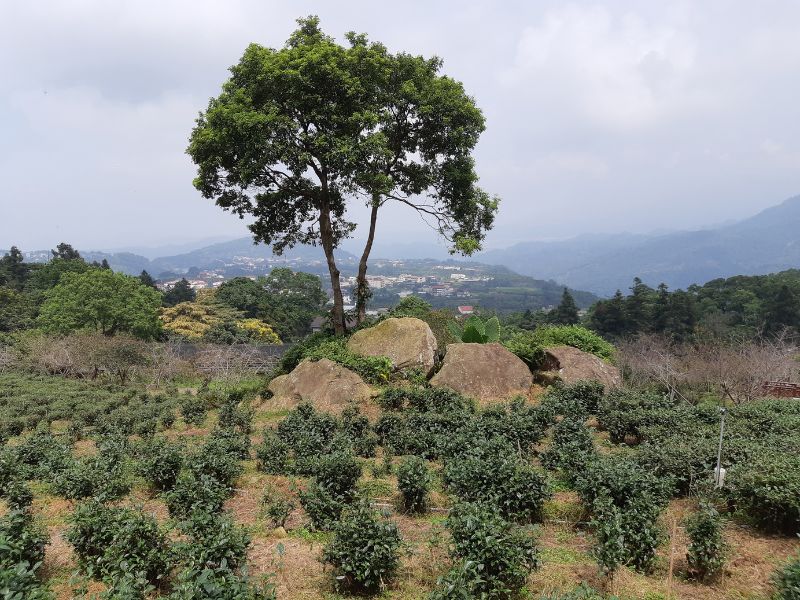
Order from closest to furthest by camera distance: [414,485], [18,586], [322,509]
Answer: [18,586] → [322,509] → [414,485]

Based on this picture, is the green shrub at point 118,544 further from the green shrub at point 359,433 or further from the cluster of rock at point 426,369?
the cluster of rock at point 426,369

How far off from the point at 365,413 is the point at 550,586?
753 cm

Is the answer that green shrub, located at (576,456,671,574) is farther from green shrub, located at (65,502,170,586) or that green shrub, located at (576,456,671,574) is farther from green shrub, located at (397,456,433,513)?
green shrub, located at (65,502,170,586)

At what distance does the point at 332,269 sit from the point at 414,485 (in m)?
9.85

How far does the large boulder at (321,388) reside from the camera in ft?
41.1

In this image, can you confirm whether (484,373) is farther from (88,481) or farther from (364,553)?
(88,481)

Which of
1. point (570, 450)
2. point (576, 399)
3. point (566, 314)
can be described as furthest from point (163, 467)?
point (566, 314)

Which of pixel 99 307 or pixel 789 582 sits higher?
pixel 789 582

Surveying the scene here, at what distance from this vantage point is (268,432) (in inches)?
404

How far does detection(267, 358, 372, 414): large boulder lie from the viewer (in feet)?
41.1

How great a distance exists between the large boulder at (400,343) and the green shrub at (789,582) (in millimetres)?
10109

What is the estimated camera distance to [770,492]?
18.7ft

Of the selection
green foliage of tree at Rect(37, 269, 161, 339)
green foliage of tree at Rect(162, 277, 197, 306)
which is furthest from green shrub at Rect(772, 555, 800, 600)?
green foliage of tree at Rect(162, 277, 197, 306)

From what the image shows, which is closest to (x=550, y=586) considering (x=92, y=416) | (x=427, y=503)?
(x=427, y=503)
